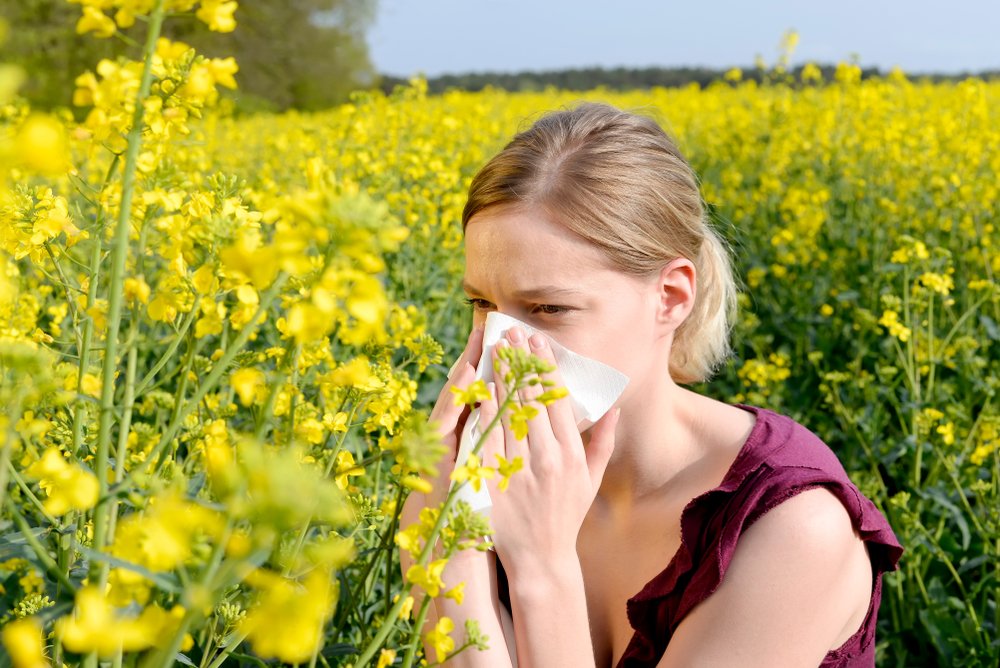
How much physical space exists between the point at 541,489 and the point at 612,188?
0.60 meters

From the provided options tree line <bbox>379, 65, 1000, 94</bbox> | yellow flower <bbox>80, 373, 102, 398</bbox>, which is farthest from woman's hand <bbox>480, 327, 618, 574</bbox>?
tree line <bbox>379, 65, 1000, 94</bbox>

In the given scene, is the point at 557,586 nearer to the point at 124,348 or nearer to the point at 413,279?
the point at 124,348

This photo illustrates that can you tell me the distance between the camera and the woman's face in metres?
1.63

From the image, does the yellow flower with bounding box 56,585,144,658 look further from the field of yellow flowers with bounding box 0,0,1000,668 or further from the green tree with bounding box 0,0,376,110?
the green tree with bounding box 0,0,376,110

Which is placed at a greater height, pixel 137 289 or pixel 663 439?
pixel 137 289

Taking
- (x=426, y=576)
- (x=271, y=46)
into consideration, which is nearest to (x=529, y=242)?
(x=426, y=576)

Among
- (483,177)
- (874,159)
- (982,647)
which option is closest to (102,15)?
(483,177)

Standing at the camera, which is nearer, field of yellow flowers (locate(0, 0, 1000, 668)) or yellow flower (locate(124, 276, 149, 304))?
field of yellow flowers (locate(0, 0, 1000, 668))

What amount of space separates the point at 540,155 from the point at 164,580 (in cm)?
141

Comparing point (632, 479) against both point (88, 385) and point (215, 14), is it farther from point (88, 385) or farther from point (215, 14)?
point (215, 14)

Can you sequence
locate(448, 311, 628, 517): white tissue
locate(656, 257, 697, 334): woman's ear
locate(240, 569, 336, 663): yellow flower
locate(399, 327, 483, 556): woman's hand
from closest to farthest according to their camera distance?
locate(240, 569, 336, 663): yellow flower < locate(399, 327, 483, 556): woman's hand < locate(448, 311, 628, 517): white tissue < locate(656, 257, 697, 334): woman's ear

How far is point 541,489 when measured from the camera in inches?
59.4

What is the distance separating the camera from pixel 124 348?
0.87m

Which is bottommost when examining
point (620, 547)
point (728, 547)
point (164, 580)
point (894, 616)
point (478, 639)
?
point (894, 616)
